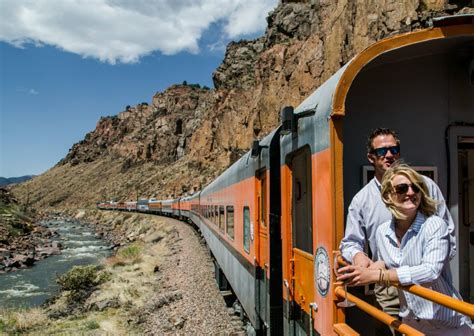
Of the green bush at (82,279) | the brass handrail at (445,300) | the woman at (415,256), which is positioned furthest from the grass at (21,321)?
the brass handrail at (445,300)

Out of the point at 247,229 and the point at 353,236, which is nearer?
the point at 353,236

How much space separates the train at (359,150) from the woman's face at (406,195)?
59 cm

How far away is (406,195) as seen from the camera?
245 centimetres

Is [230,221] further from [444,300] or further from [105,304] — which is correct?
[444,300]

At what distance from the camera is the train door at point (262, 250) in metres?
5.85

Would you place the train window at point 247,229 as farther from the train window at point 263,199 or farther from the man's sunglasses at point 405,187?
the man's sunglasses at point 405,187

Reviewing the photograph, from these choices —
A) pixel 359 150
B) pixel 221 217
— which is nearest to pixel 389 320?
pixel 359 150

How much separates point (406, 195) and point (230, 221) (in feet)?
25.0

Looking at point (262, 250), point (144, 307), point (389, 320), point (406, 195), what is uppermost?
point (406, 195)

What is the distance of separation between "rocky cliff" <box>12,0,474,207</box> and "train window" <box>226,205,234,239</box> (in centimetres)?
1414

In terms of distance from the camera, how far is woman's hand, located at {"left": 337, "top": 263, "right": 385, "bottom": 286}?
2373 millimetres

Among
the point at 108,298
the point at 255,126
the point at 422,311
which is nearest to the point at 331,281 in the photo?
the point at 422,311

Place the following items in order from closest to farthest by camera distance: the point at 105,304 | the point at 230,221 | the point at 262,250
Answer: the point at 262,250 → the point at 230,221 → the point at 105,304

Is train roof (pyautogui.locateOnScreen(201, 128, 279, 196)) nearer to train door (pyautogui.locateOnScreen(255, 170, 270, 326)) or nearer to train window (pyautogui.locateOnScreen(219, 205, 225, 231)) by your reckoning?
train door (pyautogui.locateOnScreen(255, 170, 270, 326))
